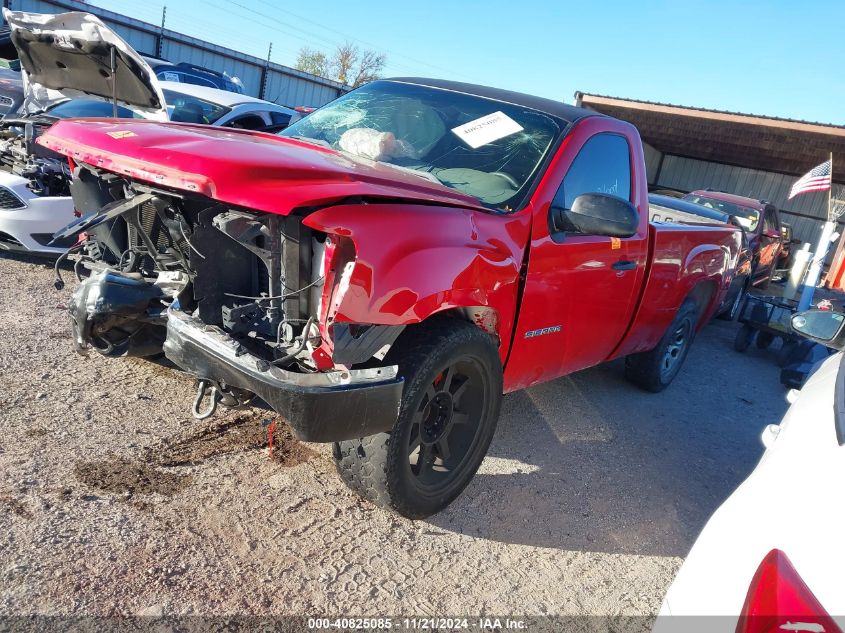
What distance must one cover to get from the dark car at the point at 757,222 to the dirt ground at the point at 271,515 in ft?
24.9

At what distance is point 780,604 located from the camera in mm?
1253

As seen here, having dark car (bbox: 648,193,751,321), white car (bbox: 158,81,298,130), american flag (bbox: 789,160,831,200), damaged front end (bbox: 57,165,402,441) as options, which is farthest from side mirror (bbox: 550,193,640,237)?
american flag (bbox: 789,160,831,200)

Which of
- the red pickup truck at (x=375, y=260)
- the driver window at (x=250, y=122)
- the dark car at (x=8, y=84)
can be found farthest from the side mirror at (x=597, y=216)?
the dark car at (x=8, y=84)

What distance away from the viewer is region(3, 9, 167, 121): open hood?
3754 mm

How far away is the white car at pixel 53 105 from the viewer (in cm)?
385

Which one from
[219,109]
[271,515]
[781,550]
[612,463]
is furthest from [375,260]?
[219,109]

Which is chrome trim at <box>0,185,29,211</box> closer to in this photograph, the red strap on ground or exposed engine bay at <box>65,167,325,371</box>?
exposed engine bay at <box>65,167,325,371</box>

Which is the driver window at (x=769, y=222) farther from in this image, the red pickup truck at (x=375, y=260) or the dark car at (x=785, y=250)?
the red pickup truck at (x=375, y=260)

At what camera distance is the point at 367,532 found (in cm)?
280

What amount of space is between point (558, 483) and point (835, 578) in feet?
7.75

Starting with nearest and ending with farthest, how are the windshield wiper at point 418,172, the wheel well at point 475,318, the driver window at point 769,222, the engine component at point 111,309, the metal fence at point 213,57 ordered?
the engine component at point 111,309
the wheel well at point 475,318
the windshield wiper at point 418,172
the driver window at point 769,222
the metal fence at point 213,57

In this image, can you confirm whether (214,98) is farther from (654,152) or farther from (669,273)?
(654,152)

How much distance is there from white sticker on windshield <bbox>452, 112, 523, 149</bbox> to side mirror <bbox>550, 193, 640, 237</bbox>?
1.75 ft

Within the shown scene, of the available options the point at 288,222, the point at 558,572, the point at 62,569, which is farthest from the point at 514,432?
the point at 62,569
